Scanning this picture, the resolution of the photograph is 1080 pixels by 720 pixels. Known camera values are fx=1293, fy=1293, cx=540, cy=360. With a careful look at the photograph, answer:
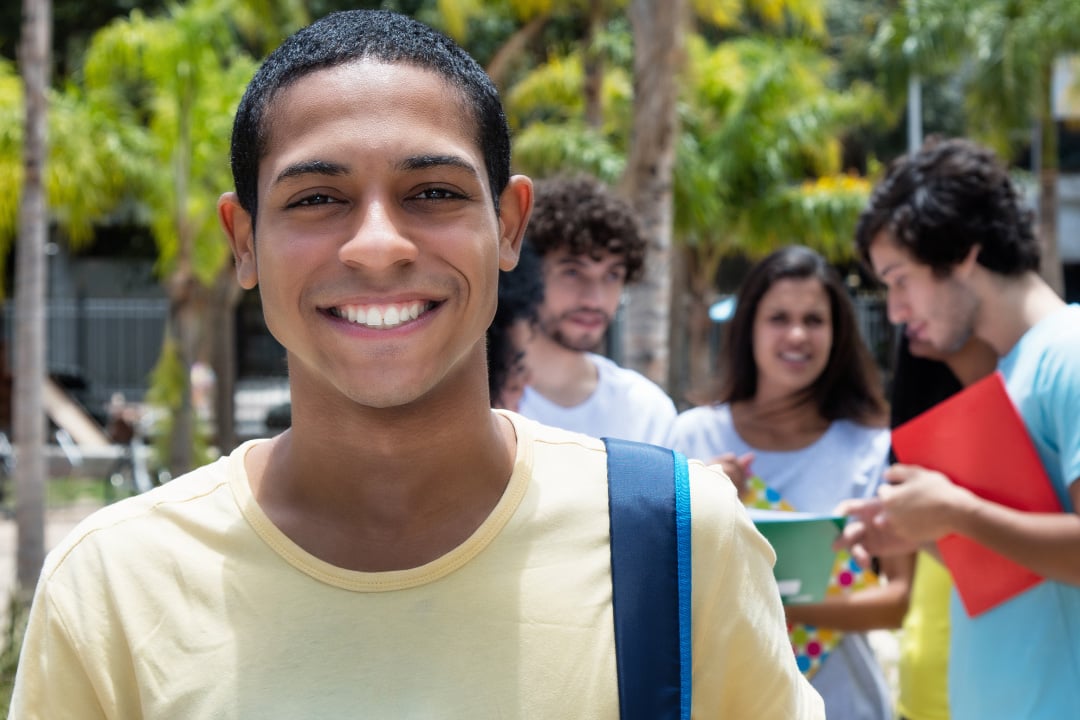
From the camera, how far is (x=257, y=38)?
18.1 meters

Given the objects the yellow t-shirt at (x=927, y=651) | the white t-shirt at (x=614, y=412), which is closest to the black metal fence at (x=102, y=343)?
the white t-shirt at (x=614, y=412)

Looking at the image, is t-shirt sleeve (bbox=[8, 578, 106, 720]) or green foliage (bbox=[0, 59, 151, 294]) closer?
t-shirt sleeve (bbox=[8, 578, 106, 720])

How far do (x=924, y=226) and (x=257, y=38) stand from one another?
16447 mm

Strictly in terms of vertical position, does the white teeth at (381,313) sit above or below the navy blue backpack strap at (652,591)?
above

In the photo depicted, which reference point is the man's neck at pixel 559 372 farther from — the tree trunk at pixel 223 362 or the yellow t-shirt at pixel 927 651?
the tree trunk at pixel 223 362

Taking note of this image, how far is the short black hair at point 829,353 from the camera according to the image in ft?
11.8

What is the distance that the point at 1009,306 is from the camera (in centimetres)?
285

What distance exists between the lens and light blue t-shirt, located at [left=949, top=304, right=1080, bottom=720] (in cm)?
257

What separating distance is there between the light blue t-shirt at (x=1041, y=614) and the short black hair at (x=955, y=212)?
0.78 ft

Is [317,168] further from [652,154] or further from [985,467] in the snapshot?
[652,154]

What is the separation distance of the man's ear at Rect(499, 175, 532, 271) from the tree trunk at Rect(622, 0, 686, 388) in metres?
6.13

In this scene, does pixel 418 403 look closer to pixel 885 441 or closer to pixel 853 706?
pixel 853 706

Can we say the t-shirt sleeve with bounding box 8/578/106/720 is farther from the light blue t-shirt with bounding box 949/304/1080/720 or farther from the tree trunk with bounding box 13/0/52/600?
the tree trunk with bounding box 13/0/52/600

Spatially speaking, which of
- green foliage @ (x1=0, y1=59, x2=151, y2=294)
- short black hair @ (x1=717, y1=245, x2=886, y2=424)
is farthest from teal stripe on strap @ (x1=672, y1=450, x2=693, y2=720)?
green foliage @ (x1=0, y1=59, x2=151, y2=294)
